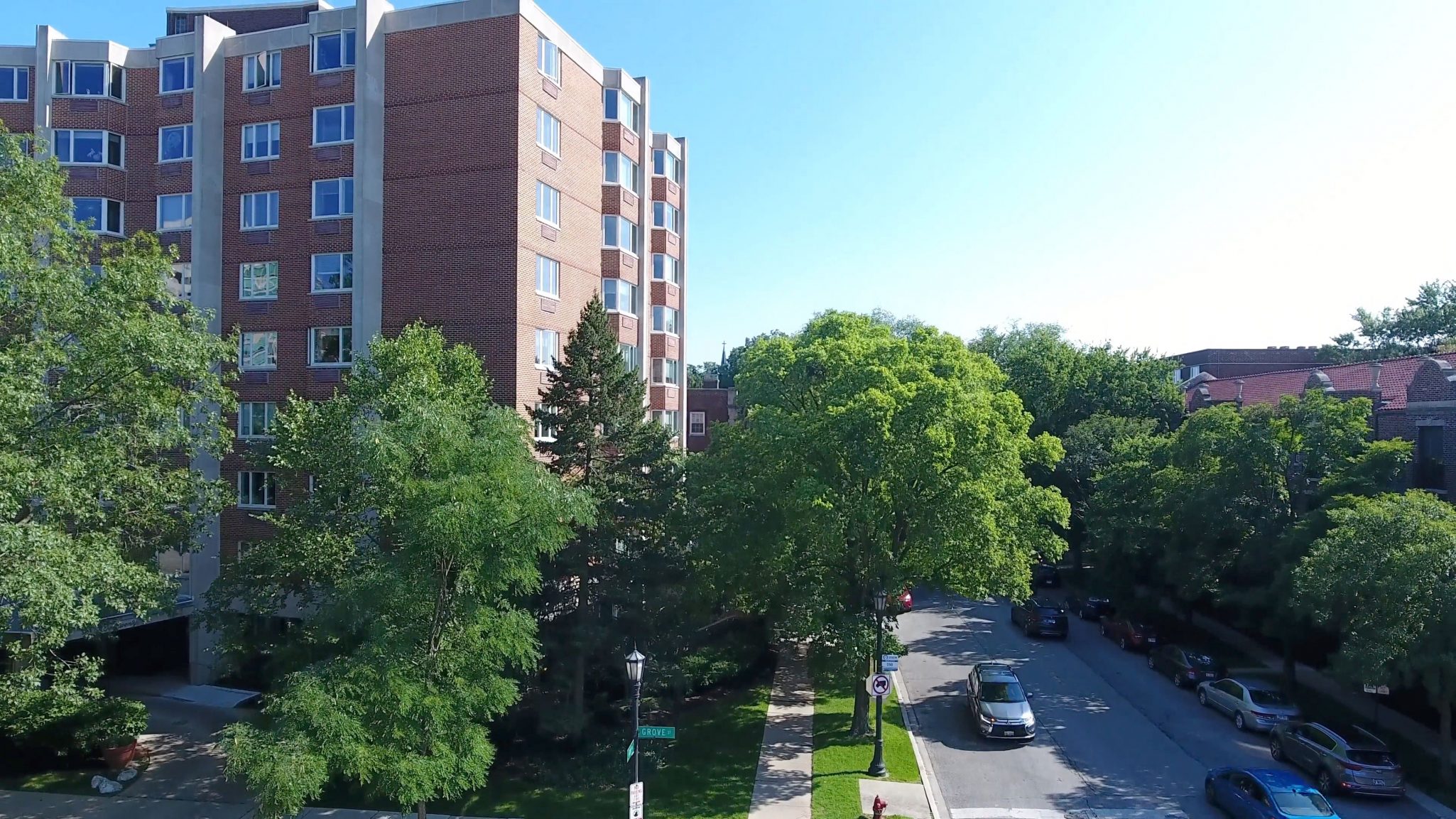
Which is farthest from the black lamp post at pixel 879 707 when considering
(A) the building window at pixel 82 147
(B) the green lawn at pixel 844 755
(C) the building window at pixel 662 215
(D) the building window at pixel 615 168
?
(A) the building window at pixel 82 147

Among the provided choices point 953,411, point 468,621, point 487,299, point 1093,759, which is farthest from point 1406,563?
point 487,299

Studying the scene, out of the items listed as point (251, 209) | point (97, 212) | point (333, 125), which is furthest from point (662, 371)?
point (97, 212)

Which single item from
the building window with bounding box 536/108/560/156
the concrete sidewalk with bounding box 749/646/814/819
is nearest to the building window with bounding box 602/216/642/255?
→ the building window with bounding box 536/108/560/156

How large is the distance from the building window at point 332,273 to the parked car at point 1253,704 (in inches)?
1114

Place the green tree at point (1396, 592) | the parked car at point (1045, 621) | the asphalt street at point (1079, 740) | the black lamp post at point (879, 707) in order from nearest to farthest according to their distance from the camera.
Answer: the green tree at point (1396, 592), the asphalt street at point (1079, 740), the black lamp post at point (879, 707), the parked car at point (1045, 621)

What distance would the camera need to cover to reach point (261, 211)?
1132 inches

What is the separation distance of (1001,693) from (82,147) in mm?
33164

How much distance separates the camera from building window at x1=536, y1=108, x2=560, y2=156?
27.3 metres

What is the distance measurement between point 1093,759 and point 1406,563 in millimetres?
8287

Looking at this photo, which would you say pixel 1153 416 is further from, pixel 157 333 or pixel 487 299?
pixel 157 333

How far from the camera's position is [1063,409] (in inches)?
1997

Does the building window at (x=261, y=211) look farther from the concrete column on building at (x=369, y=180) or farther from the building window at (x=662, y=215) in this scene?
the building window at (x=662, y=215)

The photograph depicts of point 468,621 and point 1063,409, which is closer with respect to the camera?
point 468,621

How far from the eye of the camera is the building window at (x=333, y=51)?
27.8m
